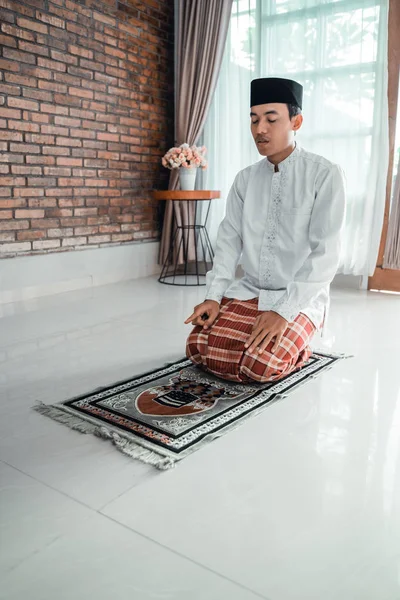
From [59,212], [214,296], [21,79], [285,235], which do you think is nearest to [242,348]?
[214,296]

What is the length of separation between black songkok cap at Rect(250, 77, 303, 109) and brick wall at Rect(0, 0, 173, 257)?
218 centimetres

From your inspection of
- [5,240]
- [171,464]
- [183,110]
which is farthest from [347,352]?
[183,110]

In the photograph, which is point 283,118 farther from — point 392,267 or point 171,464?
point 392,267

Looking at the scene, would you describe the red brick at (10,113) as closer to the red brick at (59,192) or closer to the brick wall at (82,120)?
the brick wall at (82,120)

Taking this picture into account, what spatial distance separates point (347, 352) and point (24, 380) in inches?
59.2

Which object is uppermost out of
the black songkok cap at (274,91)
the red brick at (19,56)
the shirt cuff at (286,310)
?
the red brick at (19,56)

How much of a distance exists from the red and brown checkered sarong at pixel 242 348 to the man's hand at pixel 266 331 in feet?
0.24

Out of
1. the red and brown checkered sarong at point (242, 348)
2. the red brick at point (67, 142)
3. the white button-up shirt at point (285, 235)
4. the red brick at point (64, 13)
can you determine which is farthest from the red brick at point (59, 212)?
the red and brown checkered sarong at point (242, 348)

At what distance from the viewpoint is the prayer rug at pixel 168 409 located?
5.38ft

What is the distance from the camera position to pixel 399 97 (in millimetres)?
3920

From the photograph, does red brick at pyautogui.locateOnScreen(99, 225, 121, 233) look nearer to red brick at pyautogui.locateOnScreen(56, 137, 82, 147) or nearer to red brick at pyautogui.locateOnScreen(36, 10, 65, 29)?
red brick at pyautogui.locateOnScreen(56, 137, 82, 147)

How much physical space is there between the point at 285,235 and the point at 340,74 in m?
2.43

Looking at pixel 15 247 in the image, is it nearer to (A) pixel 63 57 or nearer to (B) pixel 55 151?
(B) pixel 55 151

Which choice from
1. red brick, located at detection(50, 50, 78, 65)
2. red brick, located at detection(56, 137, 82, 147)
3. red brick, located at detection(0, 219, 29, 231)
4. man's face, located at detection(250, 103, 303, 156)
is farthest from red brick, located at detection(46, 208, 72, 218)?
man's face, located at detection(250, 103, 303, 156)
